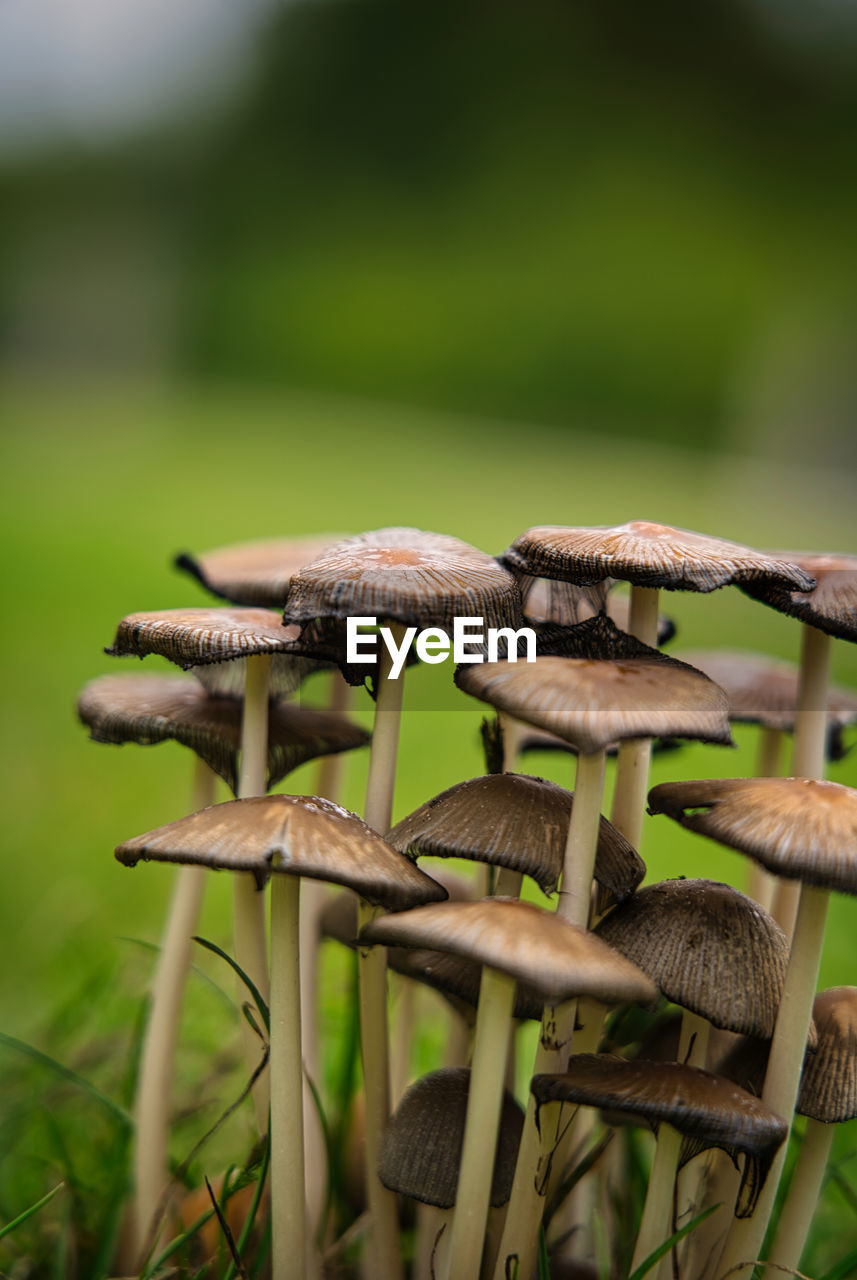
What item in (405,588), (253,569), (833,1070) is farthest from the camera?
(253,569)

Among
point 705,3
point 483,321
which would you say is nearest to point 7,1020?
point 483,321

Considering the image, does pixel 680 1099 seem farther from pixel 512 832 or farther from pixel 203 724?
pixel 203 724

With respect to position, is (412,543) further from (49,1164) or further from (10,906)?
(10,906)

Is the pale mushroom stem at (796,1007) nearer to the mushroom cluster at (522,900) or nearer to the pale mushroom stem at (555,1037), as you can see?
the mushroom cluster at (522,900)

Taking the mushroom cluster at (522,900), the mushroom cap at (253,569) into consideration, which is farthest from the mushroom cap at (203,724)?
the mushroom cap at (253,569)

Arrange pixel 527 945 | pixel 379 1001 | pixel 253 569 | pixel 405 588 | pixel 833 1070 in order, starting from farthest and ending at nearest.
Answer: pixel 253 569
pixel 379 1001
pixel 833 1070
pixel 405 588
pixel 527 945

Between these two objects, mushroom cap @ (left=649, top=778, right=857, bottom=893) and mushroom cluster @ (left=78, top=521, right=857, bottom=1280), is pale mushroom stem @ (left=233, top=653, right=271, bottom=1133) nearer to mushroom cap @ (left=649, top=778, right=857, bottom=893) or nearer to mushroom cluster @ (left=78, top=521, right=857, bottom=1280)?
mushroom cluster @ (left=78, top=521, right=857, bottom=1280)

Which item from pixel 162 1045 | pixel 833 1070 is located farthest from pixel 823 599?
pixel 162 1045
